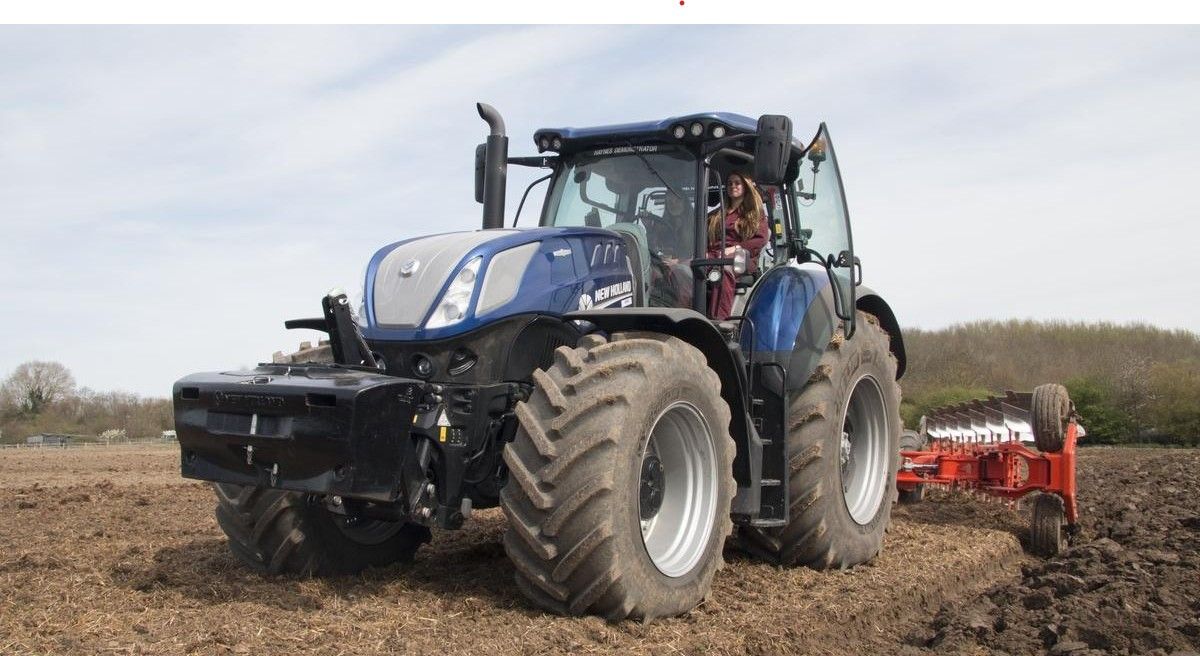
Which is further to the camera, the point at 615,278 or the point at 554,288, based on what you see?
the point at 615,278

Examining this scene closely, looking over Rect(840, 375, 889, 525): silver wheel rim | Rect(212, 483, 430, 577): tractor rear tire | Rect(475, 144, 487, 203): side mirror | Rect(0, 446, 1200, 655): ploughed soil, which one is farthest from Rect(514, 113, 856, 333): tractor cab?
Rect(212, 483, 430, 577): tractor rear tire

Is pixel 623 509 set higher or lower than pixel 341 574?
higher

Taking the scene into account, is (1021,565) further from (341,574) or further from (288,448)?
(288,448)

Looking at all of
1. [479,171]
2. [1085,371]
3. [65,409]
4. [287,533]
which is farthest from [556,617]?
[65,409]

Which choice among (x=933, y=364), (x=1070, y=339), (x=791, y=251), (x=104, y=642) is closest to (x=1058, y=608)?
(x=791, y=251)

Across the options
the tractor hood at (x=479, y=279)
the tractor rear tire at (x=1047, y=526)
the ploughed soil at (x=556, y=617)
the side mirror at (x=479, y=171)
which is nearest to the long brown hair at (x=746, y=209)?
the tractor hood at (x=479, y=279)

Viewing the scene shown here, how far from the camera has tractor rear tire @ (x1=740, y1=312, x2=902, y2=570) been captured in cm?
634

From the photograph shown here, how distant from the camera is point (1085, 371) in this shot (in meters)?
29.5

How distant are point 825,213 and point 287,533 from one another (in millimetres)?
3943

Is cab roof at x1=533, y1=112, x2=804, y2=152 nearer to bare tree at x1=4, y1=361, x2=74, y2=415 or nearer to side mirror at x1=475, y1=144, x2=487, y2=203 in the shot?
side mirror at x1=475, y1=144, x2=487, y2=203

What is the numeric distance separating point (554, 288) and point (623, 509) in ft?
4.41

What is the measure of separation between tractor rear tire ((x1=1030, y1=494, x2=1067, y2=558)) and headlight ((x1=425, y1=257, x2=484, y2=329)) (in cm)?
504

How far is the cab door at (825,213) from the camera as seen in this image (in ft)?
23.2

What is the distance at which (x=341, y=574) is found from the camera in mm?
5977
